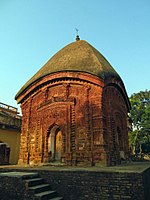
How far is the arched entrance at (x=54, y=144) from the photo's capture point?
989cm

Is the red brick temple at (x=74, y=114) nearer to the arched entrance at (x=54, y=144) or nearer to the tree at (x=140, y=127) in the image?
the arched entrance at (x=54, y=144)

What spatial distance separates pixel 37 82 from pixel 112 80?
15.3ft

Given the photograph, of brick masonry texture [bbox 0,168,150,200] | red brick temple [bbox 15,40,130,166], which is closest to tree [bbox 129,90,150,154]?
red brick temple [bbox 15,40,130,166]

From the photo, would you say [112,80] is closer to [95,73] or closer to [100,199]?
[95,73]

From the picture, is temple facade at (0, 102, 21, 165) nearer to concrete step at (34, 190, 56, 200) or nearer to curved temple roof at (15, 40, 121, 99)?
curved temple roof at (15, 40, 121, 99)

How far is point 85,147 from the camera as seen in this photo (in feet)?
28.3

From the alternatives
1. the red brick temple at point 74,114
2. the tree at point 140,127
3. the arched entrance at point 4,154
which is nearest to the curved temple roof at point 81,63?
the red brick temple at point 74,114

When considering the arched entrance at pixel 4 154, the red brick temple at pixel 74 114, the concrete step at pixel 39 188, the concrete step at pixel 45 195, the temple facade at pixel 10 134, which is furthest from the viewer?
the temple facade at pixel 10 134

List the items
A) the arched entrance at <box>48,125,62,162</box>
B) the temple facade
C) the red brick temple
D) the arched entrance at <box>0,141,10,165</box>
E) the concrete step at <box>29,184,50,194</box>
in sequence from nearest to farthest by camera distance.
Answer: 1. the concrete step at <box>29,184,50,194</box>
2. the red brick temple
3. the arched entrance at <box>48,125,62,162</box>
4. the arched entrance at <box>0,141,10,165</box>
5. the temple facade

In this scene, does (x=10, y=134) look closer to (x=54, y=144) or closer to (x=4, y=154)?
(x=4, y=154)

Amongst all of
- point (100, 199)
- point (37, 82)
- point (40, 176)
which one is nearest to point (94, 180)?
point (100, 199)

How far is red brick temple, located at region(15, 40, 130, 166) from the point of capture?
8.70 m

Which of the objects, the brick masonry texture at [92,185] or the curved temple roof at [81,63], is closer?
the brick masonry texture at [92,185]

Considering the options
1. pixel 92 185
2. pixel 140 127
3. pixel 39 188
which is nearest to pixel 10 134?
pixel 39 188
